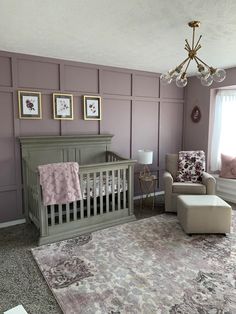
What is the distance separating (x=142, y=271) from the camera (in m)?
2.36

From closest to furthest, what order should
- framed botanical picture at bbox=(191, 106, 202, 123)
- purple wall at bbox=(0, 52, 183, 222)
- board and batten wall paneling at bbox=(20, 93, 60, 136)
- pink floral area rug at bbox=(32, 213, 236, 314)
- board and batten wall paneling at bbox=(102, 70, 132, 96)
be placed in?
pink floral area rug at bbox=(32, 213, 236, 314) → purple wall at bbox=(0, 52, 183, 222) → board and batten wall paneling at bbox=(20, 93, 60, 136) → board and batten wall paneling at bbox=(102, 70, 132, 96) → framed botanical picture at bbox=(191, 106, 202, 123)

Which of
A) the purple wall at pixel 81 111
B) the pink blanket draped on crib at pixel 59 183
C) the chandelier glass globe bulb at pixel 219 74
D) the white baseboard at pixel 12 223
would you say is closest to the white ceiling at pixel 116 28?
the purple wall at pixel 81 111

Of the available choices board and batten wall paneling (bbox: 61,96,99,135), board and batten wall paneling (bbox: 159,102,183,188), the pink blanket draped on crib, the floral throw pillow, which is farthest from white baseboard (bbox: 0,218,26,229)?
board and batten wall paneling (bbox: 159,102,183,188)

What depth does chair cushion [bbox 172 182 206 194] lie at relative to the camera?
3.78 metres

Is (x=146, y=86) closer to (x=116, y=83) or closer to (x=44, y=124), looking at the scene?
(x=116, y=83)

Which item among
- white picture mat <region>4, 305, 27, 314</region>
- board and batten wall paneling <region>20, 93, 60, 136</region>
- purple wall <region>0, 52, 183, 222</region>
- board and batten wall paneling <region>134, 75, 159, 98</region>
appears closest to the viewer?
white picture mat <region>4, 305, 27, 314</region>

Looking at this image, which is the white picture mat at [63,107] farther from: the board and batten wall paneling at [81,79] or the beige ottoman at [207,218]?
the beige ottoman at [207,218]

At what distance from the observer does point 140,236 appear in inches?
122

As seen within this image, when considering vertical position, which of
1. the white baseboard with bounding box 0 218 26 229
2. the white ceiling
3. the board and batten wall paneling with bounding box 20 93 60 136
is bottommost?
the white baseboard with bounding box 0 218 26 229

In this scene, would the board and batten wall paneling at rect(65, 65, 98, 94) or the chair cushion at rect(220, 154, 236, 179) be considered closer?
the board and batten wall paneling at rect(65, 65, 98, 94)

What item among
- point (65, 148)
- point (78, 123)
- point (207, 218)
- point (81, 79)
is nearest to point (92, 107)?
point (78, 123)

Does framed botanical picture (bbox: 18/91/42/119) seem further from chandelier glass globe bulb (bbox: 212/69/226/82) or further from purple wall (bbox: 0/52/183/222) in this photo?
chandelier glass globe bulb (bbox: 212/69/226/82)

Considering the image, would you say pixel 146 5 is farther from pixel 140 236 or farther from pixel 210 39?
pixel 140 236

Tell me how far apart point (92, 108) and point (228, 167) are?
2737 millimetres
